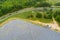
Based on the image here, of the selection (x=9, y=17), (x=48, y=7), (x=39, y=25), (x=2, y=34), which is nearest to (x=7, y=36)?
(x=2, y=34)

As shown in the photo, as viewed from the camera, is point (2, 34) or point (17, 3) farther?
point (17, 3)

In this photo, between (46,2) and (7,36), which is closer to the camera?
(7,36)

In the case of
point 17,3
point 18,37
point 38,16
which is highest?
point 17,3

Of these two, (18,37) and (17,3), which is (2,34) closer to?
(18,37)

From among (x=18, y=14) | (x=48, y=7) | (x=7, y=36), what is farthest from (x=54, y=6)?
(x=7, y=36)

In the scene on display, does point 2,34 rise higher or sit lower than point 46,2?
lower

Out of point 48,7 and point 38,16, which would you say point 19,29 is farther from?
point 48,7
